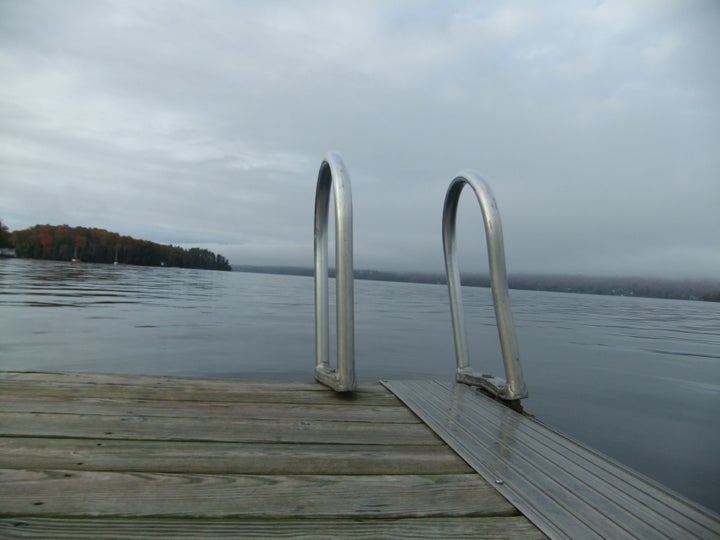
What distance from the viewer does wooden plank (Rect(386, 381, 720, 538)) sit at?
1223 millimetres

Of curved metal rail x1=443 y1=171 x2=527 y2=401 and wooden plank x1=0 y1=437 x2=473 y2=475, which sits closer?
wooden plank x1=0 y1=437 x2=473 y2=475

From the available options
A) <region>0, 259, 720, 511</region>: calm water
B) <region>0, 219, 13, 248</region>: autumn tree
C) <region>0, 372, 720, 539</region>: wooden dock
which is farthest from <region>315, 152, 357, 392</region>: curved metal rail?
<region>0, 219, 13, 248</region>: autumn tree

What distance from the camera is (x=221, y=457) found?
156cm

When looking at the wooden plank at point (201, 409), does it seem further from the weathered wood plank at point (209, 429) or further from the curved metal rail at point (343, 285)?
the curved metal rail at point (343, 285)

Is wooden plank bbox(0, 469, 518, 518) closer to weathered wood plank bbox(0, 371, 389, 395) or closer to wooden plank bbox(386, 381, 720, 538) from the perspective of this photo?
wooden plank bbox(386, 381, 720, 538)

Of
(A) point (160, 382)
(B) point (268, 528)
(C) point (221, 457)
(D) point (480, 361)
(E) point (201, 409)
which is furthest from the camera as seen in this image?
(D) point (480, 361)

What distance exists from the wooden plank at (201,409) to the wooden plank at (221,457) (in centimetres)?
36

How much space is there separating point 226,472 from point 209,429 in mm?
446

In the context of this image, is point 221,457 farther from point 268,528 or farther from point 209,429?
point 268,528

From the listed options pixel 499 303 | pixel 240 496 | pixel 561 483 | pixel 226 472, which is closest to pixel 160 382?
pixel 226 472

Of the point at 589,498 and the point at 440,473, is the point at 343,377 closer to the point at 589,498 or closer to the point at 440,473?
the point at 440,473

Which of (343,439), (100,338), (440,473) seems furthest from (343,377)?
(100,338)

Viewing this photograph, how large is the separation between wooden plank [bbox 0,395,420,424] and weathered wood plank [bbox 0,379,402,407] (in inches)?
2.7

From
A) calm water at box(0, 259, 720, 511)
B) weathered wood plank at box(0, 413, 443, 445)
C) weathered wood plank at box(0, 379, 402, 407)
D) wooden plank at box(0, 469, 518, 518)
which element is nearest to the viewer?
wooden plank at box(0, 469, 518, 518)
